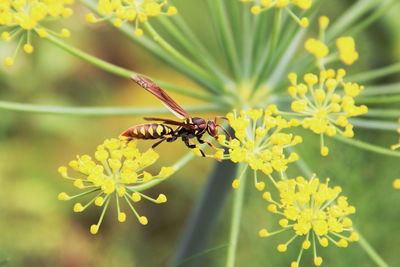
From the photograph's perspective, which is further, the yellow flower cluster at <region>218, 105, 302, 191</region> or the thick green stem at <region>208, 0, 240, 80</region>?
the thick green stem at <region>208, 0, 240, 80</region>

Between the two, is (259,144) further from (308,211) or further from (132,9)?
(132,9)

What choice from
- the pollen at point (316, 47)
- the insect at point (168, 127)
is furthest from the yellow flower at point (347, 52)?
the insect at point (168, 127)

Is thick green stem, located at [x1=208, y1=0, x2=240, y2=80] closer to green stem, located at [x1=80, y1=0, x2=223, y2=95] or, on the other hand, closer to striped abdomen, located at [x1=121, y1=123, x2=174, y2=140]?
green stem, located at [x1=80, y1=0, x2=223, y2=95]

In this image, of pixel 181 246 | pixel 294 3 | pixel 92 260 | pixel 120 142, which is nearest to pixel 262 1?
pixel 294 3

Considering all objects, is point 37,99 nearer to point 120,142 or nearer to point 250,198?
point 250,198

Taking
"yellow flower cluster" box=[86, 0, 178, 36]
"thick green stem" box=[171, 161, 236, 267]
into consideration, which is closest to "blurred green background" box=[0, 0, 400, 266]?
"thick green stem" box=[171, 161, 236, 267]

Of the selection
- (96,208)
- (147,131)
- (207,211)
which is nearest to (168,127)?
(147,131)
